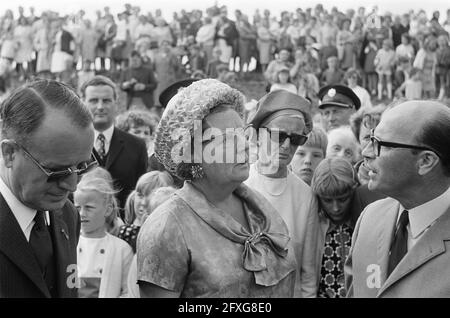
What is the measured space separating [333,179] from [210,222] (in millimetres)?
1856

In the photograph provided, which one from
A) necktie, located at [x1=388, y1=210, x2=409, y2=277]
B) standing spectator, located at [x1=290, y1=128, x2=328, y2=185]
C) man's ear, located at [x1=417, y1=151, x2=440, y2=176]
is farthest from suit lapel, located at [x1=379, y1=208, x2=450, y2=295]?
standing spectator, located at [x1=290, y1=128, x2=328, y2=185]

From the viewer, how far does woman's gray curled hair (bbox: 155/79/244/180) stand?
297cm

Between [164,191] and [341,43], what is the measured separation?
1837cm

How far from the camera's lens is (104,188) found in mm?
5207

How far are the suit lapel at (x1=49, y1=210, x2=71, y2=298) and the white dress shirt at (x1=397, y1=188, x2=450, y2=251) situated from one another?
4.56 feet

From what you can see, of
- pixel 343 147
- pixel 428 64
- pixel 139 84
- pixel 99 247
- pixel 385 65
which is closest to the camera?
pixel 99 247

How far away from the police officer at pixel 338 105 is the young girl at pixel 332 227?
3751 millimetres

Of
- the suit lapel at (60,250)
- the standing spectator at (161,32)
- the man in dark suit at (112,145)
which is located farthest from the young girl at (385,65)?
the suit lapel at (60,250)

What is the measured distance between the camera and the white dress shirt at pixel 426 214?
3170 mm

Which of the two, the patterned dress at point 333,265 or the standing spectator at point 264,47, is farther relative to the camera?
the standing spectator at point 264,47

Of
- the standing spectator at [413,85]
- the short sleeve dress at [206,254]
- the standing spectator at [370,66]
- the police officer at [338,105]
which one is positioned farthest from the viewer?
the standing spectator at [370,66]

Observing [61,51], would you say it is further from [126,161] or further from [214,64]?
[126,161]

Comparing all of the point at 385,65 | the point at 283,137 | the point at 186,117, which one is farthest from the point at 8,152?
the point at 385,65

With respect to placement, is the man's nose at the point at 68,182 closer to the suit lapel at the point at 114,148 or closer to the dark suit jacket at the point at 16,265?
the dark suit jacket at the point at 16,265
